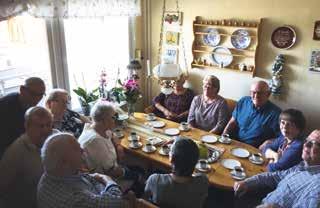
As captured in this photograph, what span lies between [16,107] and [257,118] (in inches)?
91.4

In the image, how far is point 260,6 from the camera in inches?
129

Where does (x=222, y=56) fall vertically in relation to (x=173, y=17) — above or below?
below

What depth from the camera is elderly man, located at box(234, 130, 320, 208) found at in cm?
177

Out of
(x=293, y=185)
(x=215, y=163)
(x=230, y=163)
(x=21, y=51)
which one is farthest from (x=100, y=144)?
(x=21, y=51)

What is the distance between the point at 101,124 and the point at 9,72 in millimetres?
1282

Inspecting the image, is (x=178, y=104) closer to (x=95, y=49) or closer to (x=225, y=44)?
(x=225, y=44)

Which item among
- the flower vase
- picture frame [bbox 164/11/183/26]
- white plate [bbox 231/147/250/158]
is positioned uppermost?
picture frame [bbox 164/11/183/26]

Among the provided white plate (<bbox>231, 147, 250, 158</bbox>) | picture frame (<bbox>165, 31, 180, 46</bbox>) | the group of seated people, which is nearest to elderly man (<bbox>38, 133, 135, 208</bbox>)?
the group of seated people

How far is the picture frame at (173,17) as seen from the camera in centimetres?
392

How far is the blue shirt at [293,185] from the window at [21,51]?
7.76 feet

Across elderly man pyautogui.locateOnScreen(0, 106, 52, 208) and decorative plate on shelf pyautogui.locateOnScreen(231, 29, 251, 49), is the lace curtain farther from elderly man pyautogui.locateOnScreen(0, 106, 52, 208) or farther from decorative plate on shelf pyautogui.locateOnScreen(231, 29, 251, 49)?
decorative plate on shelf pyautogui.locateOnScreen(231, 29, 251, 49)

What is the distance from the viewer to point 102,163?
7.30ft

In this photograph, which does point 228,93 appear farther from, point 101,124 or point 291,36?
point 101,124

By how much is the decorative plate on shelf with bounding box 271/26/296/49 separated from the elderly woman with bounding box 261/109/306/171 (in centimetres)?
112
